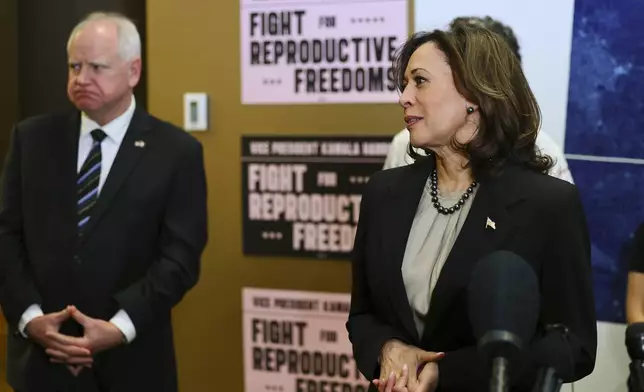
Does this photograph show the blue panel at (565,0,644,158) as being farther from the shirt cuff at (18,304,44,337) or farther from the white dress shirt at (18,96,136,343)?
the shirt cuff at (18,304,44,337)

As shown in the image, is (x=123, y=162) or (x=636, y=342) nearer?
(x=636, y=342)

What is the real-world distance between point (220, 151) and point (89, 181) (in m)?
0.92

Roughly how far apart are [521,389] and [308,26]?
1.86 meters

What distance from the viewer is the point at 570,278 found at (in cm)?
135

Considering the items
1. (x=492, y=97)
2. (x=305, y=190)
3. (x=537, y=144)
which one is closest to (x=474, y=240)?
(x=492, y=97)

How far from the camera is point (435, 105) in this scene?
56.2 inches

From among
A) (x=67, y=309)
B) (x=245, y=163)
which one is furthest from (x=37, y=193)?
(x=245, y=163)

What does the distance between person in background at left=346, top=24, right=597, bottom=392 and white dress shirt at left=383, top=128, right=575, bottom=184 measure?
0.62m

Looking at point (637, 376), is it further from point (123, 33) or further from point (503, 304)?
point (123, 33)

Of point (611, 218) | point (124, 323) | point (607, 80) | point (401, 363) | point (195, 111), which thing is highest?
point (607, 80)

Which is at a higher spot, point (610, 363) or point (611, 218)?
point (611, 218)

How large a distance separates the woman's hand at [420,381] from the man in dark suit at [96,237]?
93cm

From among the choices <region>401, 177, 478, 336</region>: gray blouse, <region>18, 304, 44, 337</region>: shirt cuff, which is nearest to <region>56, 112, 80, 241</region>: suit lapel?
<region>18, 304, 44, 337</region>: shirt cuff

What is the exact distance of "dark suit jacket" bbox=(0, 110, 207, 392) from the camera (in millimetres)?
2098
